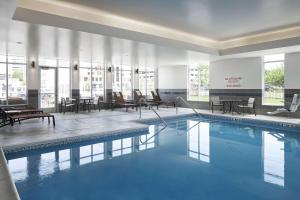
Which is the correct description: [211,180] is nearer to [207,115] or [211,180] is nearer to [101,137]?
[101,137]

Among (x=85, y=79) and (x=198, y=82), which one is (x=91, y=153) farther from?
(x=198, y=82)

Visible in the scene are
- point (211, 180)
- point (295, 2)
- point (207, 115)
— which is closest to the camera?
point (211, 180)

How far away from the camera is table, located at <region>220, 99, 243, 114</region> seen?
10318 mm

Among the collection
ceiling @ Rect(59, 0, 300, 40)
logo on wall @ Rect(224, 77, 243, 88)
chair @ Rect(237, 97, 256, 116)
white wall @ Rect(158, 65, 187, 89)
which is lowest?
chair @ Rect(237, 97, 256, 116)

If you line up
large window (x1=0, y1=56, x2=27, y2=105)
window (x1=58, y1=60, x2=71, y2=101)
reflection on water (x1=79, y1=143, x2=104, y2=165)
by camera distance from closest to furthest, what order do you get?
reflection on water (x1=79, y1=143, x2=104, y2=165) < large window (x1=0, y1=56, x2=27, y2=105) < window (x1=58, y1=60, x2=71, y2=101)

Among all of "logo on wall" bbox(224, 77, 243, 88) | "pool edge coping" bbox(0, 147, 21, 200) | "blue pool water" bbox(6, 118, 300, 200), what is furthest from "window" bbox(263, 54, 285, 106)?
"pool edge coping" bbox(0, 147, 21, 200)

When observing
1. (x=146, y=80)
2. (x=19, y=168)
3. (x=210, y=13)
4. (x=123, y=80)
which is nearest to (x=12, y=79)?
(x=123, y=80)

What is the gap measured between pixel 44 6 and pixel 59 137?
292cm

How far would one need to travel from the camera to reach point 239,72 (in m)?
10.6

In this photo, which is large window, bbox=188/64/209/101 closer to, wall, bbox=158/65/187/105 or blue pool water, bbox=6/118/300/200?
wall, bbox=158/65/187/105

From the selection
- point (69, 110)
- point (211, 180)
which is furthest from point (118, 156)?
point (69, 110)

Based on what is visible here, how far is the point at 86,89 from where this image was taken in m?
12.3

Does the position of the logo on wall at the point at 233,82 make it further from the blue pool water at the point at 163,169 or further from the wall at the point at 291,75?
the blue pool water at the point at 163,169

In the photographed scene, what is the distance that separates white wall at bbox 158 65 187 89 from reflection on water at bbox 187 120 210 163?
5325 millimetres
